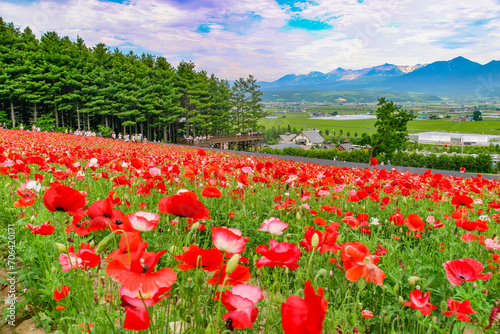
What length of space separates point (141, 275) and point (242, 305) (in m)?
0.34

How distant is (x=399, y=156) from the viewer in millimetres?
44219

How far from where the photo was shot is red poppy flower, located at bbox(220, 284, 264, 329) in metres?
0.95

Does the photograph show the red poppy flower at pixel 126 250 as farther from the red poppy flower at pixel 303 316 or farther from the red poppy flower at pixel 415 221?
the red poppy flower at pixel 415 221

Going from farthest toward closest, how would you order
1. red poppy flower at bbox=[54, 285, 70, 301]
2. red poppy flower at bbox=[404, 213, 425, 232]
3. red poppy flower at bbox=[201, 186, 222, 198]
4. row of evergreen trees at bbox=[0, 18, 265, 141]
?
row of evergreen trees at bbox=[0, 18, 265, 141], red poppy flower at bbox=[404, 213, 425, 232], red poppy flower at bbox=[201, 186, 222, 198], red poppy flower at bbox=[54, 285, 70, 301]

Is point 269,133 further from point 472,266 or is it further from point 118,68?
point 472,266

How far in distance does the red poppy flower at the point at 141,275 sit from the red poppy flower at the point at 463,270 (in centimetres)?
112

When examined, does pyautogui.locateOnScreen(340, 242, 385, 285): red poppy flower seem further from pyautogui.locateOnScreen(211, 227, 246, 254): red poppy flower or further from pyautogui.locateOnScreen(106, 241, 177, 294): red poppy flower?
pyautogui.locateOnScreen(106, 241, 177, 294): red poppy flower

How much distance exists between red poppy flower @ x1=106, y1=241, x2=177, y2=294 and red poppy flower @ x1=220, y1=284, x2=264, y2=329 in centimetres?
23

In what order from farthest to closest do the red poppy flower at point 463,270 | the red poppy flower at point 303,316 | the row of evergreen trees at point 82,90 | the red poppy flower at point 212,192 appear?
the row of evergreen trees at point 82,90, the red poppy flower at point 212,192, the red poppy flower at point 463,270, the red poppy flower at point 303,316

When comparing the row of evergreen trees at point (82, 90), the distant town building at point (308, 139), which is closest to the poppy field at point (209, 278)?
the row of evergreen trees at point (82, 90)

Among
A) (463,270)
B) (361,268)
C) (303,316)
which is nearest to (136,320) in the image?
(303,316)

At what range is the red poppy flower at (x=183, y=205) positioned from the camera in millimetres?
1264

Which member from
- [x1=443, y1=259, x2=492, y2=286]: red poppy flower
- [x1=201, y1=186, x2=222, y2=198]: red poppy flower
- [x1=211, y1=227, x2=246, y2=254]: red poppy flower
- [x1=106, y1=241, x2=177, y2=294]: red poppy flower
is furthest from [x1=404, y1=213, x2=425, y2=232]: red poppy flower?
[x1=106, y1=241, x2=177, y2=294]: red poppy flower

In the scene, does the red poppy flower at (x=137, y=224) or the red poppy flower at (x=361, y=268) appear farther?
the red poppy flower at (x=137, y=224)
